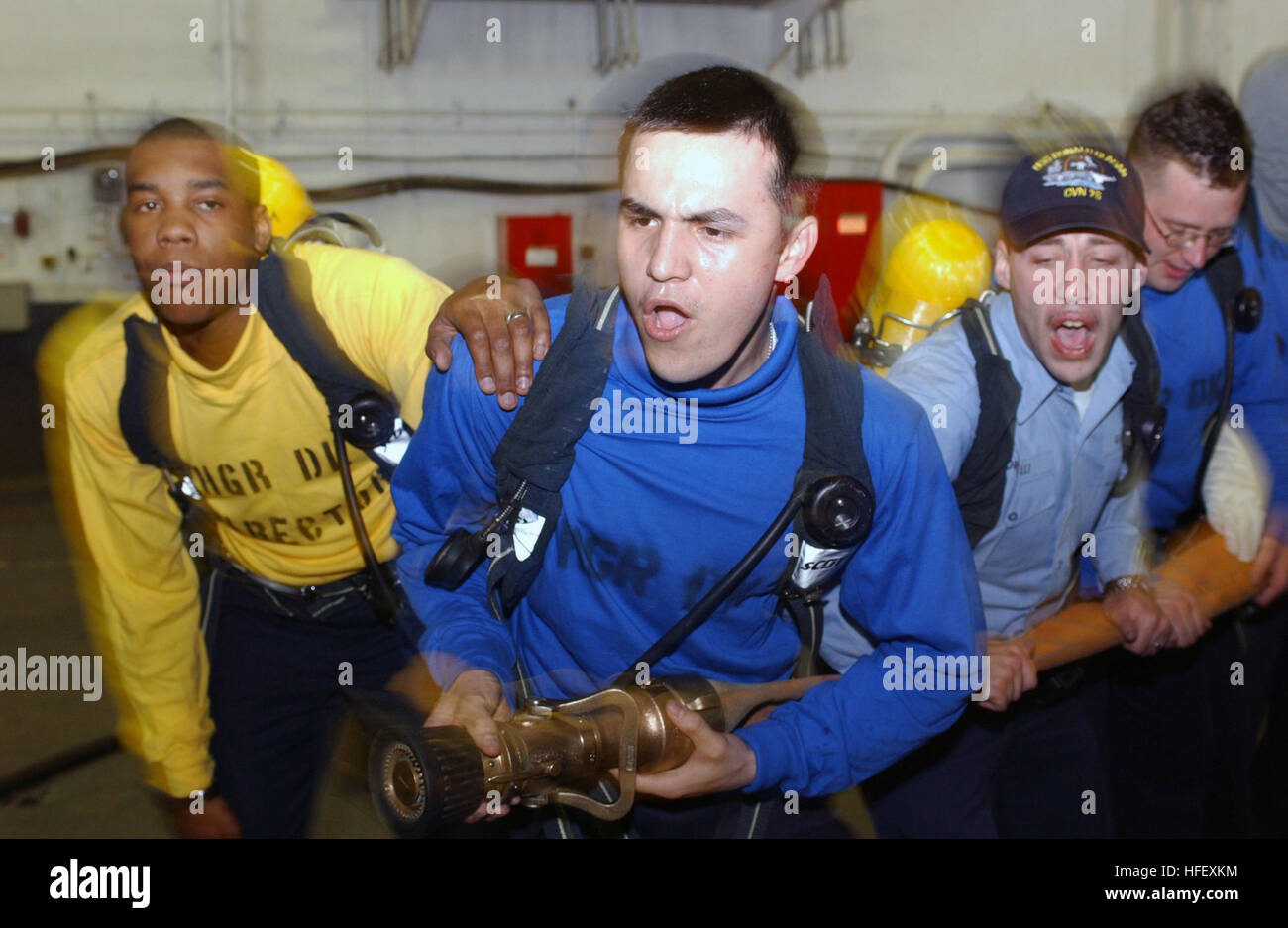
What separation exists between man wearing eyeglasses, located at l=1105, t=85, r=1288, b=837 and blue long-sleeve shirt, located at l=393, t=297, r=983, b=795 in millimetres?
801

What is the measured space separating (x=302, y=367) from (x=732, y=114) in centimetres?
85

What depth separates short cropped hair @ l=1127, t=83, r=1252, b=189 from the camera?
6.60 feet

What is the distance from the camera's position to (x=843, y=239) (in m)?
3.97

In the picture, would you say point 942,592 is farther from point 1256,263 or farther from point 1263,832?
point 1263,832

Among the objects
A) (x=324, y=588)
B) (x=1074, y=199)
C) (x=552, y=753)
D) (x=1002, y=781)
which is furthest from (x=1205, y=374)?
(x=324, y=588)

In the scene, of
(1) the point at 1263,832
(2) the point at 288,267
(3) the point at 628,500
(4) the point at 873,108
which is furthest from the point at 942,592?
(4) the point at 873,108

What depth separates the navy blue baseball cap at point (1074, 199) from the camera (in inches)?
66.6

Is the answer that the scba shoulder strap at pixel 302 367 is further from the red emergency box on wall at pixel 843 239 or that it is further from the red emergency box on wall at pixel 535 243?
the red emergency box on wall at pixel 535 243

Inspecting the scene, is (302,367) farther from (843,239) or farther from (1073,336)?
(843,239)

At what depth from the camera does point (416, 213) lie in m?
5.40

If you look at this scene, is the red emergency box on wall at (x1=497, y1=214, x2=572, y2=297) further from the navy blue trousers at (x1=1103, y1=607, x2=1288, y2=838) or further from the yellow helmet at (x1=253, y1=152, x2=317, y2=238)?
the navy blue trousers at (x1=1103, y1=607, x2=1288, y2=838)

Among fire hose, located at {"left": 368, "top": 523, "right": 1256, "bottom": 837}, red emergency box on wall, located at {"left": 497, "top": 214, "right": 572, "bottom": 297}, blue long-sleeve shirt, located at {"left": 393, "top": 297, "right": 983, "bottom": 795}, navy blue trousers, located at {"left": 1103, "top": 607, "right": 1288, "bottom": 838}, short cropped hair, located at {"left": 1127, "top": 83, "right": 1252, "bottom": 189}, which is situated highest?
red emergency box on wall, located at {"left": 497, "top": 214, "right": 572, "bottom": 297}

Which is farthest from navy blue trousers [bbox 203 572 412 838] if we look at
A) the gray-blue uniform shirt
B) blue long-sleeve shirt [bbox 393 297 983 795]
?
the gray-blue uniform shirt
